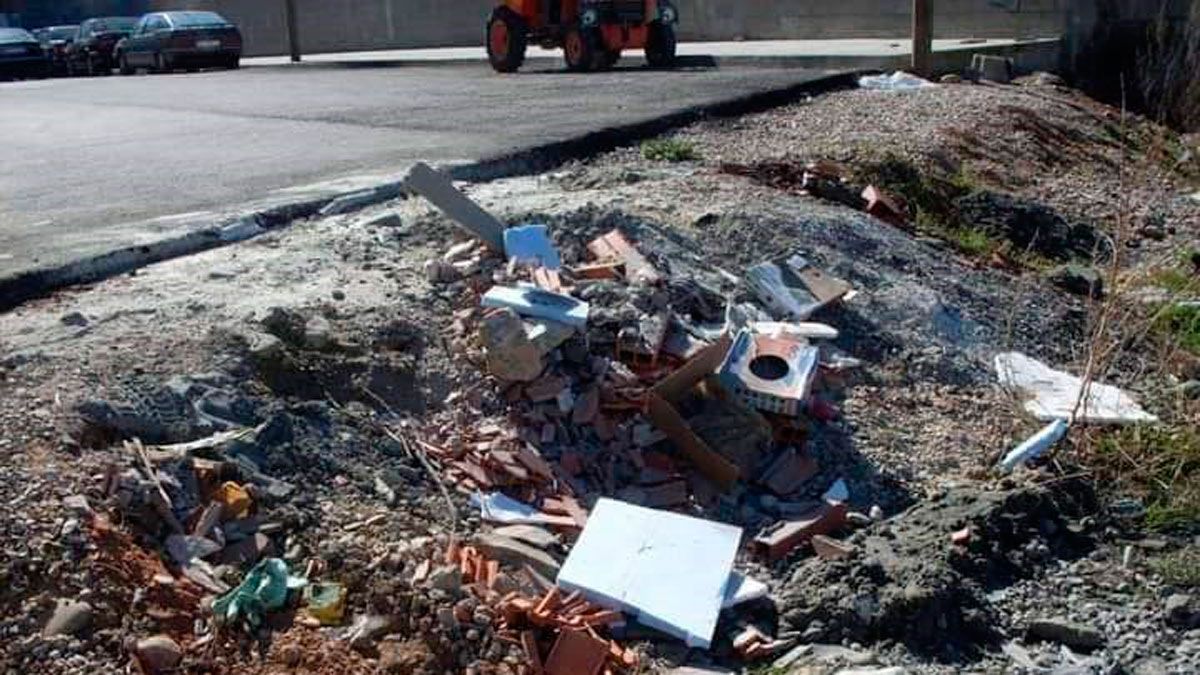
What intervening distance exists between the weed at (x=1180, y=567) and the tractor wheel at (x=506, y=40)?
1338 cm

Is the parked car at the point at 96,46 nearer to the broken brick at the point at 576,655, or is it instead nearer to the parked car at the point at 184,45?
the parked car at the point at 184,45

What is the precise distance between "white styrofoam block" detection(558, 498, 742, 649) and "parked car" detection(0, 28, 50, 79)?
30623 millimetres

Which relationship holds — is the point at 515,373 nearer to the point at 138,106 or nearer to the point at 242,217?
the point at 242,217

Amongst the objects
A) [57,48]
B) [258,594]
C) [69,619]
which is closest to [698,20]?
[57,48]

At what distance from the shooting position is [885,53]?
16859 mm

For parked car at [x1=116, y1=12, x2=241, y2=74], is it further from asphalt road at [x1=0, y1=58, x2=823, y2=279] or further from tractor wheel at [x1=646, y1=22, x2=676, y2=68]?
tractor wheel at [x1=646, y1=22, x2=676, y2=68]

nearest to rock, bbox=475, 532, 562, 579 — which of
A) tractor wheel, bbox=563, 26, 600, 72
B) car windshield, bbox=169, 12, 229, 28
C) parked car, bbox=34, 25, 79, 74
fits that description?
tractor wheel, bbox=563, 26, 600, 72

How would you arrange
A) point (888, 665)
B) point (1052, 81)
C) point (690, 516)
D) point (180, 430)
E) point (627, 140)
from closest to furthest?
point (888, 665), point (180, 430), point (690, 516), point (627, 140), point (1052, 81)

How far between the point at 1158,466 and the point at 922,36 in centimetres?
979

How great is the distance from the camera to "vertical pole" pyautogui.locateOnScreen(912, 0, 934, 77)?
1398 cm

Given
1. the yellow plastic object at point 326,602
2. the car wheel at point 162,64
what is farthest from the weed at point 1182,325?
the car wheel at point 162,64

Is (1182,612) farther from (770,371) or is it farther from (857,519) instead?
(770,371)

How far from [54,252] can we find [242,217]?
1015 mm

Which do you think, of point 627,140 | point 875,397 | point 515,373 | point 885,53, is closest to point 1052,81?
point 885,53
